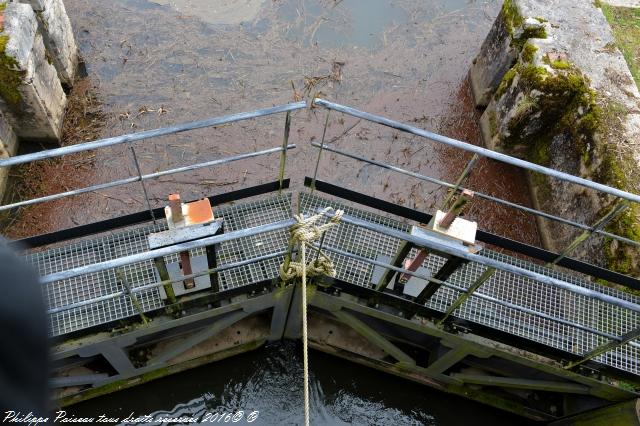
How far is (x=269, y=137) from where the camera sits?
23.7ft

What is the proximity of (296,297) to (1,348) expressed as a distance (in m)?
3.88

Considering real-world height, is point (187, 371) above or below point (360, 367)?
above

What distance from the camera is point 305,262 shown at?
431 cm

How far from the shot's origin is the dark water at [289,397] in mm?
5723

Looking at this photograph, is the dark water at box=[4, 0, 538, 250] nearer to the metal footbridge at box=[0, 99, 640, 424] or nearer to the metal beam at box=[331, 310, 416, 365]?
the metal footbridge at box=[0, 99, 640, 424]

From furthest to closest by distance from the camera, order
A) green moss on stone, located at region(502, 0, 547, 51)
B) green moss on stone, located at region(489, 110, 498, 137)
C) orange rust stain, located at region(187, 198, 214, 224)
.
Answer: green moss on stone, located at region(489, 110, 498, 137) < green moss on stone, located at region(502, 0, 547, 51) < orange rust stain, located at region(187, 198, 214, 224)

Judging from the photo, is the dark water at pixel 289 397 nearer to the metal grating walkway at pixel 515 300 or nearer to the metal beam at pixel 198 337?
the metal beam at pixel 198 337

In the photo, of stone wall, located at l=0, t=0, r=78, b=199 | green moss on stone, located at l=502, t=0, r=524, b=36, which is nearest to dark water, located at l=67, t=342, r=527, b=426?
stone wall, located at l=0, t=0, r=78, b=199

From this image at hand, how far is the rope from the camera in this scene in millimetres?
3543

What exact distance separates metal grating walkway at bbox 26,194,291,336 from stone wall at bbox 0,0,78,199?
7.53 ft

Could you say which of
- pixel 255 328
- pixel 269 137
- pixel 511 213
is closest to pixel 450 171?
pixel 511 213

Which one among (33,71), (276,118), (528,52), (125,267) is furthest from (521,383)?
(33,71)

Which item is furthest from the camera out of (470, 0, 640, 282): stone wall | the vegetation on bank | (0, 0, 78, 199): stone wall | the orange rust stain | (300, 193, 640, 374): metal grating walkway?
the vegetation on bank

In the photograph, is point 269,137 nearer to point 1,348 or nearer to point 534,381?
point 534,381
